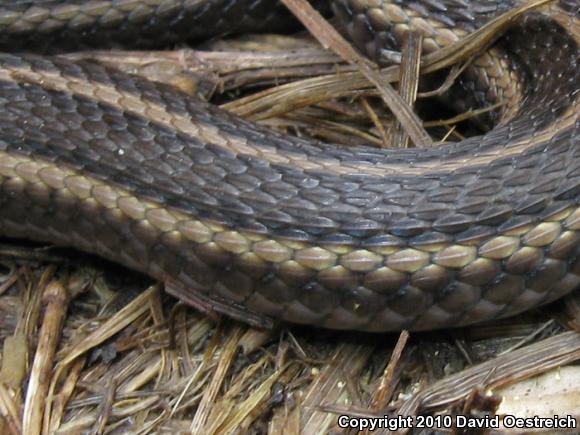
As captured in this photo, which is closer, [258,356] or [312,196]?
[312,196]

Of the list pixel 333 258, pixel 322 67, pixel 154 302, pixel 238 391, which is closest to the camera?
pixel 333 258

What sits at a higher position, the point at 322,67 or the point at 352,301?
the point at 322,67

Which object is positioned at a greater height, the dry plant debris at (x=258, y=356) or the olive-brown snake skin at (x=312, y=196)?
the olive-brown snake skin at (x=312, y=196)

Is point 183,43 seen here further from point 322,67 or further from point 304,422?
point 304,422

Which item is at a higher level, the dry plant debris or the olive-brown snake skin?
the olive-brown snake skin

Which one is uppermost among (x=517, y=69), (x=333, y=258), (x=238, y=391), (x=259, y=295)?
(x=517, y=69)

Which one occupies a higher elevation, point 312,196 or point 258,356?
point 312,196

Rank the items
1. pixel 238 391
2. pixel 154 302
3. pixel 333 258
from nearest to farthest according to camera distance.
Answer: pixel 333 258
pixel 238 391
pixel 154 302

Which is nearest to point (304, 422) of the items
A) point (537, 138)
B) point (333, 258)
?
point (333, 258)
